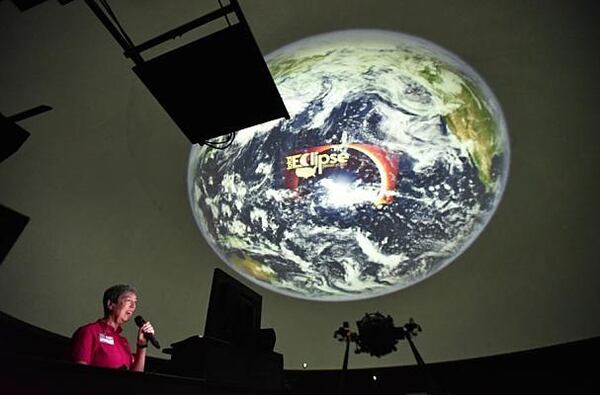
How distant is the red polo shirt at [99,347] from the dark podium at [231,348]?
0.28 m

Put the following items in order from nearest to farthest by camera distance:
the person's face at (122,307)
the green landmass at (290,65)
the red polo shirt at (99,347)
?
the red polo shirt at (99,347) → the person's face at (122,307) → the green landmass at (290,65)

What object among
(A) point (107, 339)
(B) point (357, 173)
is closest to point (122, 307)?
(A) point (107, 339)

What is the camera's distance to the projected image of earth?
18.0 ft

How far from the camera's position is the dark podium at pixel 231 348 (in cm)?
212

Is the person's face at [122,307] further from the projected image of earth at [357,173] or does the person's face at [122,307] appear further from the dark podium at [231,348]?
the projected image of earth at [357,173]

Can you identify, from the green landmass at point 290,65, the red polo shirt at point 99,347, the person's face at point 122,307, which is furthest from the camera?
the green landmass at point 290,65

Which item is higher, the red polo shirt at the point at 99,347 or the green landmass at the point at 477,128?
the green landmass at the point at 477,128

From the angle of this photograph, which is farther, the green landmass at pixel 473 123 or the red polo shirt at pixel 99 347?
the green landmass at pixel 473 123

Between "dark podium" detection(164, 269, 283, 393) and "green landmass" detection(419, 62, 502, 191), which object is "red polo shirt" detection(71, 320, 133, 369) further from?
"green landmass" detection(419, 62, 502, 191)

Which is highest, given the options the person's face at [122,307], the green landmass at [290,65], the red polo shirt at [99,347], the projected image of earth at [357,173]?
the green landmass at [290,65]

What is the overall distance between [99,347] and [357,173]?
4.12 metres

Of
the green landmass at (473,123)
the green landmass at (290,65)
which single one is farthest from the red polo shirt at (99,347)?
the green landmass at (473,123)

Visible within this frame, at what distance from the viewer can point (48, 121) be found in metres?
4.73

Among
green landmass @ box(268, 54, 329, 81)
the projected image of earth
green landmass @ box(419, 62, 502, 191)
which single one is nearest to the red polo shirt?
the projected image of earth
